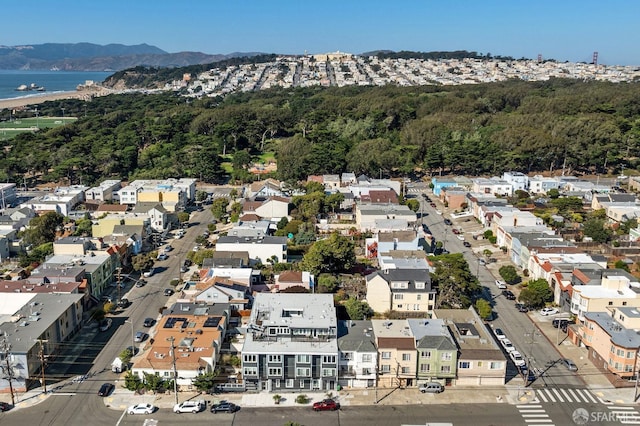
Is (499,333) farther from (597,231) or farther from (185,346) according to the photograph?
(597,231)

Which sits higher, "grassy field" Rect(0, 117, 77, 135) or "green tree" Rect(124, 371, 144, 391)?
"grassy field" Rect(0, 117, 77, 135)

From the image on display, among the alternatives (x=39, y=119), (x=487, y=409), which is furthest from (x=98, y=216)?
(x=39, y=119)

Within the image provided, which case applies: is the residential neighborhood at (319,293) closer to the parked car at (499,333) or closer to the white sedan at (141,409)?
the parked car at (499,333)

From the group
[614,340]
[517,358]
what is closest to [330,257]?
[517,358]

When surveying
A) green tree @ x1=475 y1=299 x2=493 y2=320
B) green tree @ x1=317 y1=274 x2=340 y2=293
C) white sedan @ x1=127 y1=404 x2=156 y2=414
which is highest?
green tree @ x1=317 y1=274 x2=340 y2=293

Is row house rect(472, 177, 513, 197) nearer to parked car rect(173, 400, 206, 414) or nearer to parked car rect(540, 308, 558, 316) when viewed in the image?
parked car rect(540, 308, 558, 316)

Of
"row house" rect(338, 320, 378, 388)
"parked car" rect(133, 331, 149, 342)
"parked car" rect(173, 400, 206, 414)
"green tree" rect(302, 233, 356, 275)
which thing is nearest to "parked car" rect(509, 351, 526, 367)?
"row house" rect(338, 320, 378, 388)
